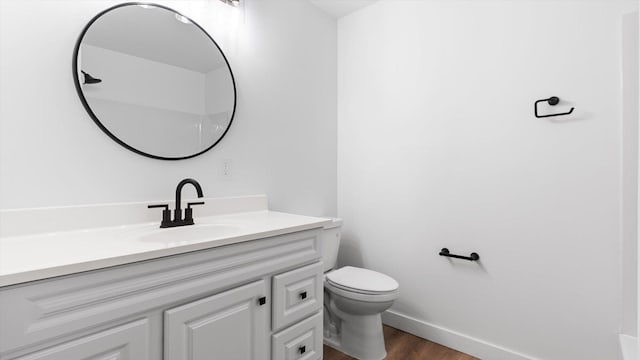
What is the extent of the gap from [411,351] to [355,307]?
52 centimetres

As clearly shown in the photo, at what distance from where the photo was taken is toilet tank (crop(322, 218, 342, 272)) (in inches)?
77.0

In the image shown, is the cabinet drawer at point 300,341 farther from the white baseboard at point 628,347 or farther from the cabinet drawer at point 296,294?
the white baseboard at point 628,347

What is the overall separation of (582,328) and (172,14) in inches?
101

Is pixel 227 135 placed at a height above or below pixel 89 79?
below

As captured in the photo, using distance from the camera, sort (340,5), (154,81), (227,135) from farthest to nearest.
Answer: (340,5), (227,135), (154,81)

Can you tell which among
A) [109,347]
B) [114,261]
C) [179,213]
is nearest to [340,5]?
[179,213]

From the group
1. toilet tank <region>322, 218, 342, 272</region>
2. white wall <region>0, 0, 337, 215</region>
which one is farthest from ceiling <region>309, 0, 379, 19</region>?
toilet tank <region>322, 218, 342, 272</region>

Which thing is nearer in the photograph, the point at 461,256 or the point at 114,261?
the point at 114,261

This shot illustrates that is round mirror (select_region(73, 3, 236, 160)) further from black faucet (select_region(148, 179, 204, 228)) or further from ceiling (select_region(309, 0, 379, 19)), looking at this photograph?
ceiling (select_region(309, 0, 379, 19))

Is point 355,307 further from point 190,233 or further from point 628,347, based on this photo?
point 628,347

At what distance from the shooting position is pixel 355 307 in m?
1.71

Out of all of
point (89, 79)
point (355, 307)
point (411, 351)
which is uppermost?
point (89, 79)

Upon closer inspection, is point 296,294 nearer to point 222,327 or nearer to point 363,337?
point 222,327

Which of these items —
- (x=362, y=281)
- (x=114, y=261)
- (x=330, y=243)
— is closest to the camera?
(x=114, y=261)
